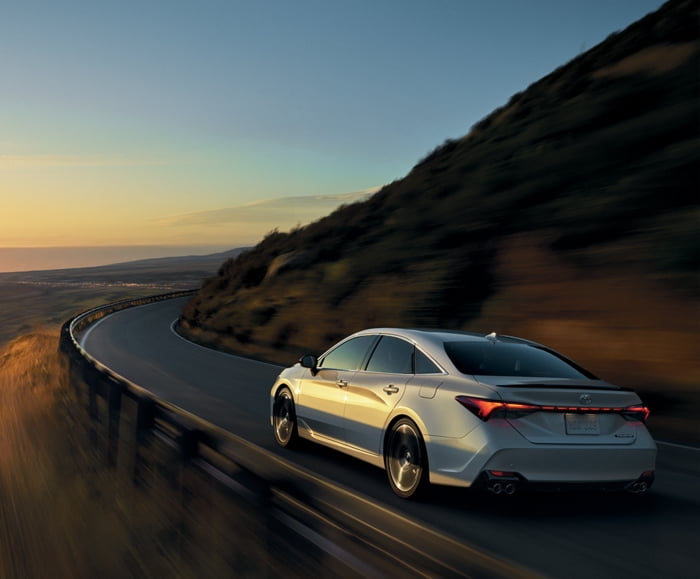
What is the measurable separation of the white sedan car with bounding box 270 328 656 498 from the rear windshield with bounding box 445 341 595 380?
1cm

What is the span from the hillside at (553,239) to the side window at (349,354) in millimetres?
5502

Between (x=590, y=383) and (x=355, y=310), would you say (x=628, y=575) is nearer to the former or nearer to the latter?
(x=590, y=383)

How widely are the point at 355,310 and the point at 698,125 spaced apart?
1016cm

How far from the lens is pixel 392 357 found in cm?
803

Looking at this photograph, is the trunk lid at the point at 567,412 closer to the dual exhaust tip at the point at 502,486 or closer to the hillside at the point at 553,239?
the dual exhaust tip at the point at 502,486

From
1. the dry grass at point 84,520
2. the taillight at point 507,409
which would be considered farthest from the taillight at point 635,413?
the dry grass at point 84,520

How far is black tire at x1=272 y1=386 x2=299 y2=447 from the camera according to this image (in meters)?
9.69

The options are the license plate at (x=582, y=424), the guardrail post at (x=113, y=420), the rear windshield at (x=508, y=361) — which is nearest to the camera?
the license plate at (x=582, y=424)

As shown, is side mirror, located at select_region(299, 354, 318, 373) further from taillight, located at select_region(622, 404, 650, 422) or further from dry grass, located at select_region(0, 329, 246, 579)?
taillight, located at select_region(622, 404, 650, 422)

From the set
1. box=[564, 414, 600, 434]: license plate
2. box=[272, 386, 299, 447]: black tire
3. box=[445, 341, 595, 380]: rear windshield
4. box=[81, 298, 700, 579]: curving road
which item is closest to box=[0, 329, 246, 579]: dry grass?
box=[81, 298, 700, 579]: curving road

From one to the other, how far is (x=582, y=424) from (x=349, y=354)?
2933 millimetres

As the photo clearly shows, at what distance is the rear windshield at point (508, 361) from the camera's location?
7.18 metres

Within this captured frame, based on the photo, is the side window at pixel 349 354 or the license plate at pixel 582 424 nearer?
the license plate at pixel 582 424

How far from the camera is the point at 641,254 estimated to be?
50.4 feet
